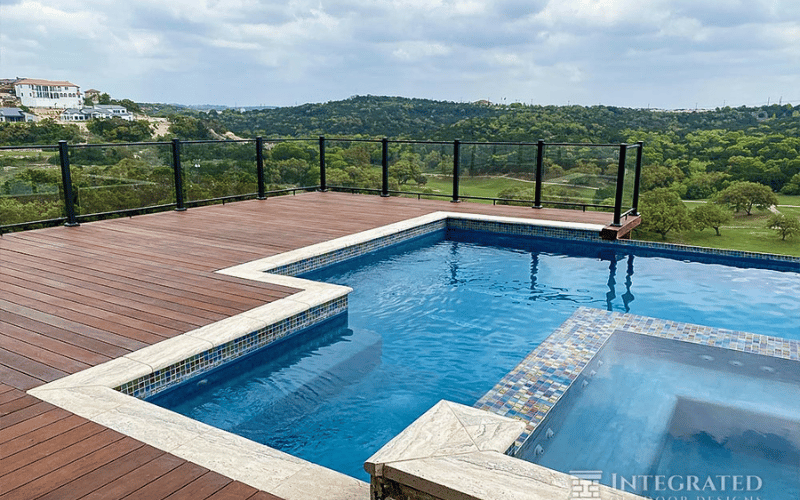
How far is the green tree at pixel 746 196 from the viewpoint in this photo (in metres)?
20.0

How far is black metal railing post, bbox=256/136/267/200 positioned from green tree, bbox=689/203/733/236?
1595cm

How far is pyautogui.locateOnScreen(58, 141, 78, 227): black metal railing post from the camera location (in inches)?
253

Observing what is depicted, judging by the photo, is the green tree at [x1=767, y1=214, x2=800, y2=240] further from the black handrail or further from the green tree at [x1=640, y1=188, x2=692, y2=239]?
the black handrail

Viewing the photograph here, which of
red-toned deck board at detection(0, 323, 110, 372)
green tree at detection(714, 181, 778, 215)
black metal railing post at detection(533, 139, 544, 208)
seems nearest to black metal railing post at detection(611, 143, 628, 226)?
black metal railing post at detection(533, 139, 544, 208)

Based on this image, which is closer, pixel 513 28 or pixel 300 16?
pixel 513 28

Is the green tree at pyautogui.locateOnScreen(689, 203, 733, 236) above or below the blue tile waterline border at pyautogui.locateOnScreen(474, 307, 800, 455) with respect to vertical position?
below

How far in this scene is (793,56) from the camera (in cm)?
1788

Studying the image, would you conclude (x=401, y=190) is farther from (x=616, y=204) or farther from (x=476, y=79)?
(x=476, y=79)

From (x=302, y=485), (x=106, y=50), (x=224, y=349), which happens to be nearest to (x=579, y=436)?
(x=302, y=485)

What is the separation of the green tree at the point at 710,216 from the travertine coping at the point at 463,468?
20253 millimetres

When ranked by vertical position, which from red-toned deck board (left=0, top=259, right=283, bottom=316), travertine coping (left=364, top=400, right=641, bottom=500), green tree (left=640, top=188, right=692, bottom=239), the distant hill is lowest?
green tree (left=640, top=188, right=692, bottom=239)

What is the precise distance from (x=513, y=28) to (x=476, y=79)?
4176 millimetres

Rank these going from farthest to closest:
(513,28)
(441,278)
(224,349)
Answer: (513,28) → (441,278) → (224,349)

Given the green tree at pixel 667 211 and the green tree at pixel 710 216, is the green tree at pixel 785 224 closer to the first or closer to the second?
the green tree at pixel 710 216
